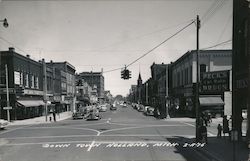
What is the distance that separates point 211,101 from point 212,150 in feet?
79.5

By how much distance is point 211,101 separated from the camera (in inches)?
1571

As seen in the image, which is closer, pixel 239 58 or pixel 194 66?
pixel 239 58

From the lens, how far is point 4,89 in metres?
41.5

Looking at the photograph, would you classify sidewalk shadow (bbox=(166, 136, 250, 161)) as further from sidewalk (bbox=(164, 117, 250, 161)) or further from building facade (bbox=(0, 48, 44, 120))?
building facade (bbox=(0, 48, 44, 120))

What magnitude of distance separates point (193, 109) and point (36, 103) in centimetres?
2680

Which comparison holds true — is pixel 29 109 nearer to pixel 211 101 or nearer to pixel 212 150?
pixel 211 101

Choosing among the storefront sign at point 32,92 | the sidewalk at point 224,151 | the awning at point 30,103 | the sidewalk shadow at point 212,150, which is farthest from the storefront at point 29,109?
the sidewalk at point 224,151

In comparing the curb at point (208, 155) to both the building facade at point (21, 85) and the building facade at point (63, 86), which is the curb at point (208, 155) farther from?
the building facade at point (63, 86)

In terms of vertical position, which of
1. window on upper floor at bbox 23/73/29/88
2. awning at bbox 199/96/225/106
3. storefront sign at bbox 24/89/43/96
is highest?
window on upper floor at bbox 23/73/29/88

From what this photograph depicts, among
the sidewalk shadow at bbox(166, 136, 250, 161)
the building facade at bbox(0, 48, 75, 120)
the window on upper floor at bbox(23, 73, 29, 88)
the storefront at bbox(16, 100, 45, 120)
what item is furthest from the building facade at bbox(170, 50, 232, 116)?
A: the window on upper floor at bbox(23, 73, 29, 88)

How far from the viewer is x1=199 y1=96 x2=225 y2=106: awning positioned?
130 feet

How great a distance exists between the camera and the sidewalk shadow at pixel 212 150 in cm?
1475

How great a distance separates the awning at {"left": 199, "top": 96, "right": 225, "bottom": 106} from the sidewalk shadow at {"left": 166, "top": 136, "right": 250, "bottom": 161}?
62.6 ft

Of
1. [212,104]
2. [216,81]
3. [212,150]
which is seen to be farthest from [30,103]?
[212,150]
